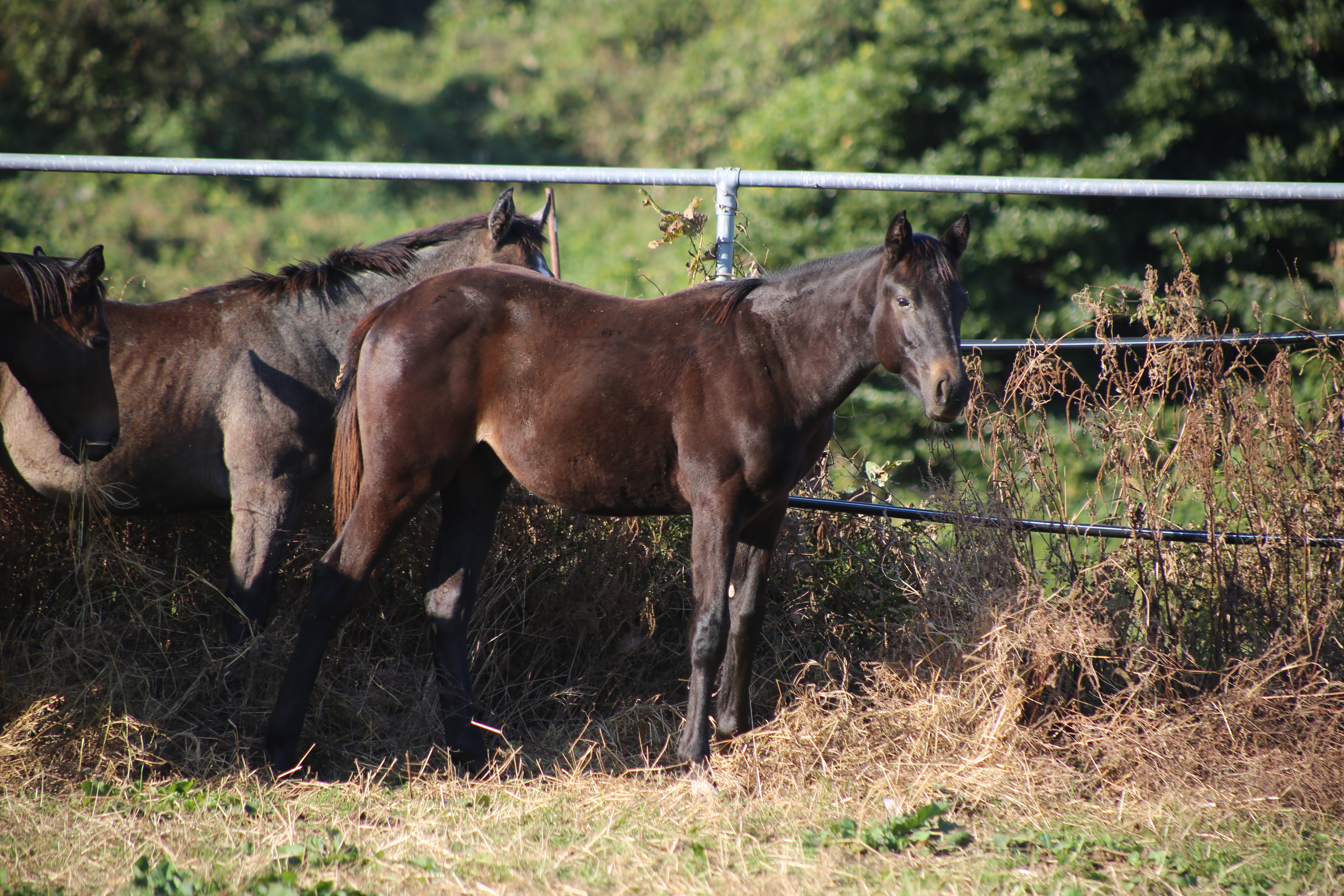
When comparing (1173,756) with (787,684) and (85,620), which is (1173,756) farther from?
(85,620)

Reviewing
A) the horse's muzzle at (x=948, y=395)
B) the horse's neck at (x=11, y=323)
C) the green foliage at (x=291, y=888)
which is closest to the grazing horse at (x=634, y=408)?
the horse's muzzle at (x=948, y=395)

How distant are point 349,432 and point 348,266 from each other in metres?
1.07

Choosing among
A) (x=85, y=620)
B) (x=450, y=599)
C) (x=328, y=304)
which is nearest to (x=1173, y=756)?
(x=450, y=599)

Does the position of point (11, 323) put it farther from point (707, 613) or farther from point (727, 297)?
point (707, 613)

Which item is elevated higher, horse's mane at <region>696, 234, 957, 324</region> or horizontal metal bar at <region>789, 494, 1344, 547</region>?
horse's mane at <region>696, 234, 957, 324</region>

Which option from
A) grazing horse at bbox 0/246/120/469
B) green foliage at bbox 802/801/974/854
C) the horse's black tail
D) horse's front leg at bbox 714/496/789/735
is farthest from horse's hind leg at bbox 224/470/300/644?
green foliage at bbox 802/801/974/854

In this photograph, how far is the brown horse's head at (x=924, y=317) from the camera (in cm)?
339

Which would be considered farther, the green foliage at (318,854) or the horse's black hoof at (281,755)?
the horse's black hoof at (281,755)

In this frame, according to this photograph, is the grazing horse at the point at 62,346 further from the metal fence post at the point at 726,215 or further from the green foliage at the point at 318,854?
the metal fence post at the point at 726,215

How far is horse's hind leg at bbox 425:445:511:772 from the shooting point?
4035 mm

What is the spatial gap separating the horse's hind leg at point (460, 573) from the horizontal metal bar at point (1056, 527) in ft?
4.24

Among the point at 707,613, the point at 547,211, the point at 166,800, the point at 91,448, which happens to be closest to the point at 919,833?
the point at 707,613

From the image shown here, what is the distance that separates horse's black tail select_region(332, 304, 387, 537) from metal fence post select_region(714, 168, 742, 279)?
1.43 metres

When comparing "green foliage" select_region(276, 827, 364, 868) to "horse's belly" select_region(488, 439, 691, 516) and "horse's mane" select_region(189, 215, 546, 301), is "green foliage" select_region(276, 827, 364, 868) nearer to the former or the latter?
"horse's belly" select_region(488, 439, 691, 516)
